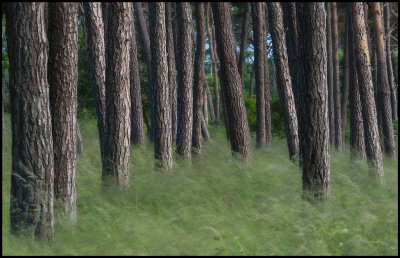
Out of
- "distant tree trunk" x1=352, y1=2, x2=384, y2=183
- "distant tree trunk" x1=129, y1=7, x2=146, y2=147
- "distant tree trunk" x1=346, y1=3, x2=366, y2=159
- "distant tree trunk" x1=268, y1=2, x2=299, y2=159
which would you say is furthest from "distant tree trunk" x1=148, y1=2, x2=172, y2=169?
"distant tree trunk" x1=346, y1=3, x2=366, y2=159

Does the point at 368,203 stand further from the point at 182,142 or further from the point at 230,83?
the point at 182,142

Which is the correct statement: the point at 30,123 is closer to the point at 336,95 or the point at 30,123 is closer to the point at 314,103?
the point at 314,103

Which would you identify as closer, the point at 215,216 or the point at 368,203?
the point at 215,216

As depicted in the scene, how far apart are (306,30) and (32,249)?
164 inches

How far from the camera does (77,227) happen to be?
18.9 feet

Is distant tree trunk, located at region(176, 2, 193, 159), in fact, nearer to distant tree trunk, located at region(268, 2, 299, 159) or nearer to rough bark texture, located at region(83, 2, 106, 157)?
distant tree trunk, located at region(268, 2, 299, 159)

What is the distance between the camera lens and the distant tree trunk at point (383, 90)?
13.2 metres

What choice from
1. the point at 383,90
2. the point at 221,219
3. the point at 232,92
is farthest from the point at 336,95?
the point at 221,219

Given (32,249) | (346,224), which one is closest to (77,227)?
(32,249)

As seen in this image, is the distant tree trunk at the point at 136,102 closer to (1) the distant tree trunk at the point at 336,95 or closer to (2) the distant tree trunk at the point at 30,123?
(1) the distant tree trunk at the point at 336,95

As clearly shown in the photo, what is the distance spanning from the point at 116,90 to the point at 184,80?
4.16 metres

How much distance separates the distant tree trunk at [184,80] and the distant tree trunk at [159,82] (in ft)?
4.19

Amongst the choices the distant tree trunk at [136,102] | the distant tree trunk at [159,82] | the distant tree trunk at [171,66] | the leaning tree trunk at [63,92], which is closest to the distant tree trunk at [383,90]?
the distant tree trunk at [171,66]

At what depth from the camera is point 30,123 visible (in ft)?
17.2
